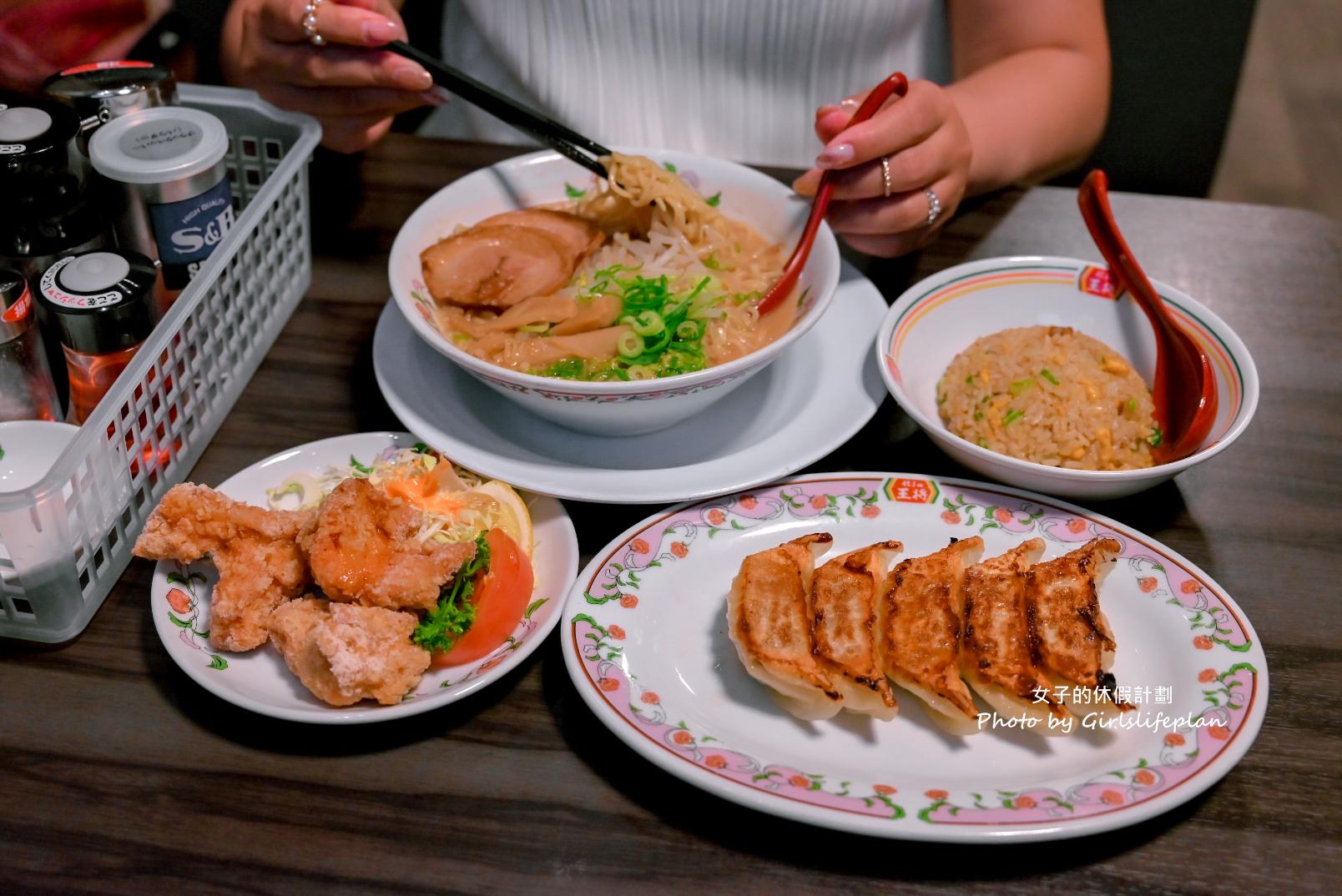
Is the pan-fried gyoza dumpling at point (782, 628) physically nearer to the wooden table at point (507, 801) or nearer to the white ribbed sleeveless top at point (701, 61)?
the wooden table at point (507, 801)

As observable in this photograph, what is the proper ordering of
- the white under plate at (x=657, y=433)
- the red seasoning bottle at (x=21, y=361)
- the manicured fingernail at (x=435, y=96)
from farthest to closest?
the manicured fingernail at (x=435, y=96) → the white under plate at (x=657, y=433) → the red seasoning bottle at (x=21, y=361)

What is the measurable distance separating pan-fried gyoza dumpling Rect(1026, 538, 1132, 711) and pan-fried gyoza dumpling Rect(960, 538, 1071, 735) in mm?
16

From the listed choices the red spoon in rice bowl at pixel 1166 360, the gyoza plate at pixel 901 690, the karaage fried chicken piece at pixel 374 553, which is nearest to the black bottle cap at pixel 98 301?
the karaage fried chicken piece at pixel 374 553

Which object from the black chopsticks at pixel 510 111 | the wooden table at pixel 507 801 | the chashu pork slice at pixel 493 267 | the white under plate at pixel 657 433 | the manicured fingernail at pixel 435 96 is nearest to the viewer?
the wooden table at pixel 507 801

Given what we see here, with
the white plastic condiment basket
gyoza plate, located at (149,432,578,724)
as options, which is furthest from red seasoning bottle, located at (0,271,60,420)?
gyoza plate, located at (149,432,578,724)

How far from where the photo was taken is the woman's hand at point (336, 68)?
194cm

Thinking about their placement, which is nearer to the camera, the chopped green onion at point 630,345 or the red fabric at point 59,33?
the chopped green onion at point 630,345

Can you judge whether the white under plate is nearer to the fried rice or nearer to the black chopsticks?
the fried rice

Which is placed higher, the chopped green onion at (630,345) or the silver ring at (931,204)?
the silver ring at (931,204)

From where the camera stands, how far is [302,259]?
2.08 meters

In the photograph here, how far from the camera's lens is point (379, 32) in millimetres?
1910

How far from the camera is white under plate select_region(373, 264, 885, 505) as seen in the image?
157cm

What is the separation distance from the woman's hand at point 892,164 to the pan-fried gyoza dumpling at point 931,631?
0.73 metres

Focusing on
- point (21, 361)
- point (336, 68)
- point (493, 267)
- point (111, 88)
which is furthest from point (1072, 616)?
point (111, 88)
